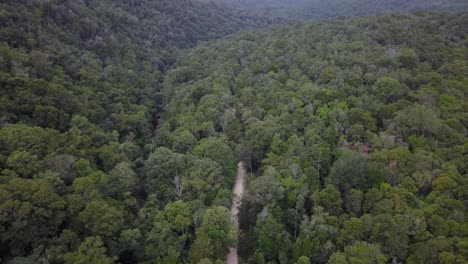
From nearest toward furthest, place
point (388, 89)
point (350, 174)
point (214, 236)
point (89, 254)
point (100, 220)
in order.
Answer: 1. point (89, 254)
2. point (100, 220)
3. point (214, 236)
4. point (350, 174)
5. point (388, 89)

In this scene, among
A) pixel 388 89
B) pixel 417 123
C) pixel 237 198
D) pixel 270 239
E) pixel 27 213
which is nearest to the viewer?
pixel 27 213

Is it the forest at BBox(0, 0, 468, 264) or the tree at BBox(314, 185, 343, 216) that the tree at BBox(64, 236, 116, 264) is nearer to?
the forest at BBox(0, 0, 468, 264)

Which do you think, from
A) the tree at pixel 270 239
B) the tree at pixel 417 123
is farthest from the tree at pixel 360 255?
the tree at pixel 417 123

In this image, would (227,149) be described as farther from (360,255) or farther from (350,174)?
(360,255)

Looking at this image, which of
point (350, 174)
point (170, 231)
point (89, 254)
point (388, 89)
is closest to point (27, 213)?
point (89, 254)

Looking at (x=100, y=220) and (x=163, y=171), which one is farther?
(x=163, y=171)
